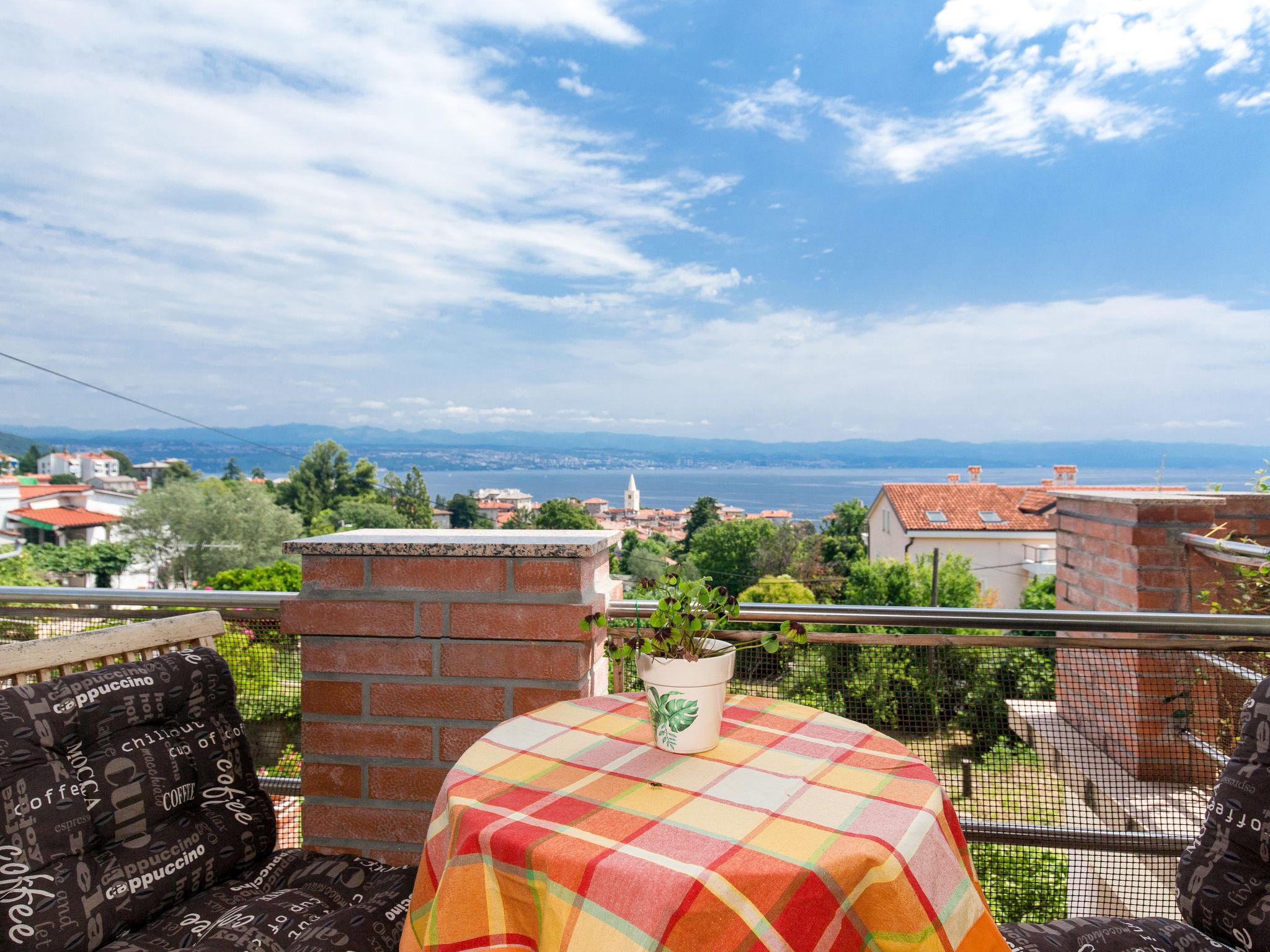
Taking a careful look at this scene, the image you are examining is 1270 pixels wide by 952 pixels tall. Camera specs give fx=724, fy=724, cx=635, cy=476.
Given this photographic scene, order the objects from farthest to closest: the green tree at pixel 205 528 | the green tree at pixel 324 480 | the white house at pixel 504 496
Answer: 1. the green tree at pixel 205 528
2. the green tree at pixel 324 480
3. the white house at pixel 504 496

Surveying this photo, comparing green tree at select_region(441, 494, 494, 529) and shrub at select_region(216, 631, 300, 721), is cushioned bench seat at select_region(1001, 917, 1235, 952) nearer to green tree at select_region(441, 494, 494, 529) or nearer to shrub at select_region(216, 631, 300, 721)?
shrub at select_region(216, 631, 300, 721)

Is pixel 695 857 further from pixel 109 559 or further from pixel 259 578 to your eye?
pixel 109 559

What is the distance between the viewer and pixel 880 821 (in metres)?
0.67

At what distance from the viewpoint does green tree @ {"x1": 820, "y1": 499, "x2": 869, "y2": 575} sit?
1416 centimetres

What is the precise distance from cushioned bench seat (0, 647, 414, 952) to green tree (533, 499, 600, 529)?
14.9 feet

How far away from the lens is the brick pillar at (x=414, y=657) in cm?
127

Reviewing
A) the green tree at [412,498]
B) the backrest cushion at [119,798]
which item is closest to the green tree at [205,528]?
the green tree at [412,498]

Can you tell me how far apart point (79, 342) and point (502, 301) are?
25.5m

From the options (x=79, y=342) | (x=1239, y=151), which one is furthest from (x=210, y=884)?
(x=1239, y=151)

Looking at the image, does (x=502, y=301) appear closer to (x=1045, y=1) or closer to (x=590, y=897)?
(x=1045, y=1)

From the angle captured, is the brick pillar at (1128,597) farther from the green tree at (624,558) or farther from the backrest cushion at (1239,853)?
the green tree at (624,558)

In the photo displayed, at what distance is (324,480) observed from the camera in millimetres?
19031

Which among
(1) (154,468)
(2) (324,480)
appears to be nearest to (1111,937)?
(2) (324,480)

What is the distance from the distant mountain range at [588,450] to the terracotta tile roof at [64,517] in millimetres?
1912
